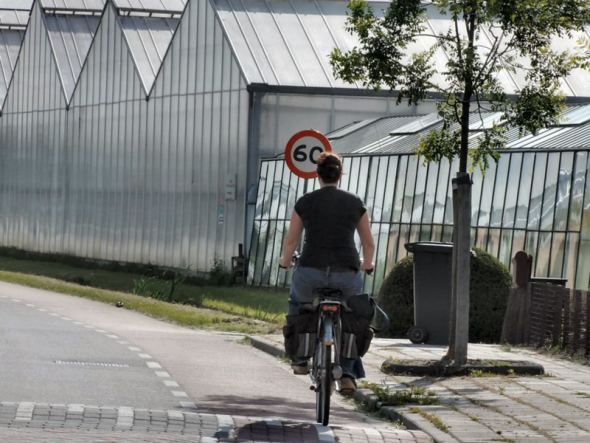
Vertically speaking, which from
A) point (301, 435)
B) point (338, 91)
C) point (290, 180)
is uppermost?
point (338, 91)

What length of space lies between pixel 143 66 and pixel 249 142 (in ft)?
34.5

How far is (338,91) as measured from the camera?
156 feet

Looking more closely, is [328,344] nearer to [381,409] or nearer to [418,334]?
[381,409]

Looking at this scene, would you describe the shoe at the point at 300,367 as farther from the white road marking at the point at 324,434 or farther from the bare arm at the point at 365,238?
the bare arm at the point at 365,238

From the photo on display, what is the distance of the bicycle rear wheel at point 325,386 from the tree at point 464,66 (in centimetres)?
492

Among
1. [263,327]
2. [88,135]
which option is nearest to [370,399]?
[263,327]

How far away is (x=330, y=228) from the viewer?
1166 centimetres

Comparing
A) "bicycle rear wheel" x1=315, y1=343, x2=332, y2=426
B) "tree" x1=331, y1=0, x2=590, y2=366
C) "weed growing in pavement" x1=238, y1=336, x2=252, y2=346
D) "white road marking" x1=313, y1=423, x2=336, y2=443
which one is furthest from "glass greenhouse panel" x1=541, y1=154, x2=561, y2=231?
"white road marking" x1=313, y1=423, x2=336, y2=443

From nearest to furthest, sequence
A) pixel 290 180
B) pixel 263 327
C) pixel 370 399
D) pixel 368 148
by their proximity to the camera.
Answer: pixel 370 399
pixel 263 327
pixel 368 148
pixel 290 180

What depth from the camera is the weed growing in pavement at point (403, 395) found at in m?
13.0

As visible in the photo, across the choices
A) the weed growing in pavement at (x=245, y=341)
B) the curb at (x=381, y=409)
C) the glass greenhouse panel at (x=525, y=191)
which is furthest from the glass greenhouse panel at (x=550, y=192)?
the curb at (x=381, y=409)

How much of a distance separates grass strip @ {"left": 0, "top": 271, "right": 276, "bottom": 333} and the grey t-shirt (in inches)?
528

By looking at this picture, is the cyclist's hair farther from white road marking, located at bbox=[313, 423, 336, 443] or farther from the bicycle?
white road marking, located at bbox=[313, 423, 336, 443]

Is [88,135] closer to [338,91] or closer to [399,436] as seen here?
[338,91]
